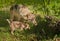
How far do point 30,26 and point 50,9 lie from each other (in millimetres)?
1526

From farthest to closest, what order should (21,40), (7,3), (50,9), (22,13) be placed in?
(7,3)
(50,9)
(22,13)
(21,40)

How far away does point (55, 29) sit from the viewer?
6.41m

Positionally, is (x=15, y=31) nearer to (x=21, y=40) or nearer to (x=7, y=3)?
(x=21, y=40)

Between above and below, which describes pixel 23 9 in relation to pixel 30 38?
above

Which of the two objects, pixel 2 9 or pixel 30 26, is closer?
pixel 30 26

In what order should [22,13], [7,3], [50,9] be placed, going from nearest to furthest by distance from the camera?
[22,13]
[50,9]
[7,3]

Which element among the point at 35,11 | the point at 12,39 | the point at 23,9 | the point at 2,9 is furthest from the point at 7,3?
the point at 12,39

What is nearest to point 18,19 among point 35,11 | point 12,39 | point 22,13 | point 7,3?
point 22,13

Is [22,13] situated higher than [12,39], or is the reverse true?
[22,13]

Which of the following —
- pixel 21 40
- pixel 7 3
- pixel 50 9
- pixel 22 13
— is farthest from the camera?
pixel 7 3

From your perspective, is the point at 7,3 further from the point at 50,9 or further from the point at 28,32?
the point at 28,32

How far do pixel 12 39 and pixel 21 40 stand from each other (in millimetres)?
245

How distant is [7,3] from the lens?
8.90m

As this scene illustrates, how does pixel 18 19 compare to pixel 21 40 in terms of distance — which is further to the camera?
pixel 18 19
